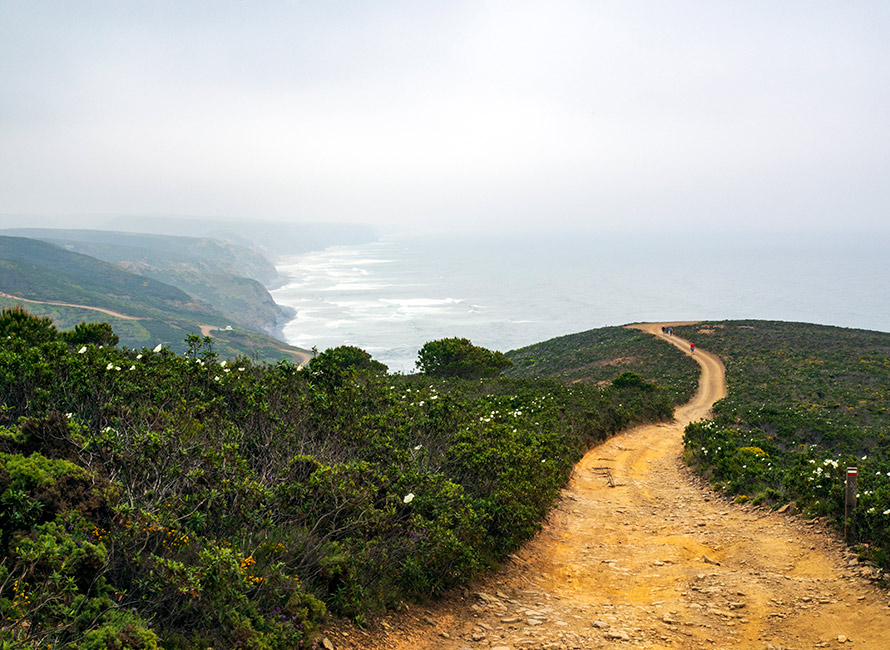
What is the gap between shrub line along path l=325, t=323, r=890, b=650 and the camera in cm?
534

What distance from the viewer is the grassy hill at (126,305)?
93.1m

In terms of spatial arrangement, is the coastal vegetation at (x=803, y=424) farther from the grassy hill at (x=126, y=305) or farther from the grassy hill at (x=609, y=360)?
the grassy hill at (x=126, y=305)

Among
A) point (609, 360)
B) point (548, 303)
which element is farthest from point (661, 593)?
point (548, 303)

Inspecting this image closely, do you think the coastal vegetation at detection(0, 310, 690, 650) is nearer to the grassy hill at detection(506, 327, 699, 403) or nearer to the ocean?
the grassy hill at detection(506, 327, 699, 403)

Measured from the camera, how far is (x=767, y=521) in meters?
9.36

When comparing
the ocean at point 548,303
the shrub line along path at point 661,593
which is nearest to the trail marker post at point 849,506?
the shrub line along path at point 661,593

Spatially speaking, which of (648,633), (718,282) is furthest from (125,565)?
(718,282)

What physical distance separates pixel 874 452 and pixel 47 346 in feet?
65.2

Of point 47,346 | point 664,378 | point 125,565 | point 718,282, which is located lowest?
point 664,378

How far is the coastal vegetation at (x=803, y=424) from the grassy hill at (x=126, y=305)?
52.5m

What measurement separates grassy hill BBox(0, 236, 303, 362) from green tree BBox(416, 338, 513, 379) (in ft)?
125

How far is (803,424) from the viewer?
19406 mm

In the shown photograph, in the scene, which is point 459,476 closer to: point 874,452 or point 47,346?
point 47,346

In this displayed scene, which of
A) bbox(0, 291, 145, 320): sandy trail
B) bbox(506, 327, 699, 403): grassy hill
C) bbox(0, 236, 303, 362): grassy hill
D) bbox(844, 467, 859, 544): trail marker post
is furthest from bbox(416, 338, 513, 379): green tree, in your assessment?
bbox(0, 291, 145, 320): sandy trail
